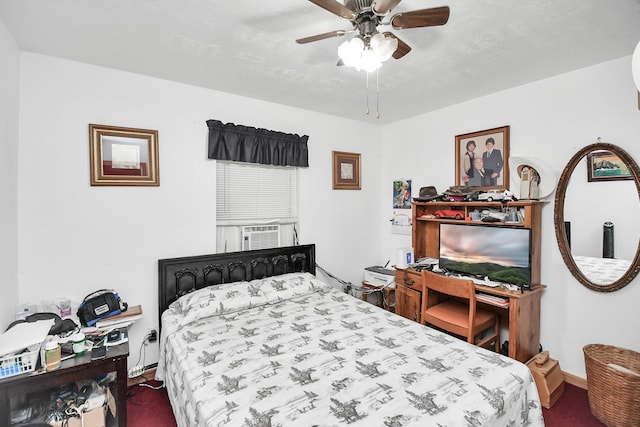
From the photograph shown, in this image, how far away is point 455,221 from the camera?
3029 millimetres

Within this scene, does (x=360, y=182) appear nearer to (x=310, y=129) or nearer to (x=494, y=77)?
(x=310, y=129)

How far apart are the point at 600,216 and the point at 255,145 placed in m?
3.19

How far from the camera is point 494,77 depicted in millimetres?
2609

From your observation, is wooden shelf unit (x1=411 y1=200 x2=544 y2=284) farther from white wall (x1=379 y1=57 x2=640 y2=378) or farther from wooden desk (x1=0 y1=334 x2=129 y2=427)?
wooden desk (x1=0 y1=334 x2=129 y2=427)

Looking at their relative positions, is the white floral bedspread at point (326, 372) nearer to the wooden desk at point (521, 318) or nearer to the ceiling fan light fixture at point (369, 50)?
the wooden desk at point (521, 318)

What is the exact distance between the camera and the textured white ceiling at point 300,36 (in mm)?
1673

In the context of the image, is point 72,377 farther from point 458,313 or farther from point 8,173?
point 458,313

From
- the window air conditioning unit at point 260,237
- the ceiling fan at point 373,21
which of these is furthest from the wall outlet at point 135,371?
the ceiling fan at point 373,21

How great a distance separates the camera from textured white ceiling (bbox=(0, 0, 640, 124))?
167 cm

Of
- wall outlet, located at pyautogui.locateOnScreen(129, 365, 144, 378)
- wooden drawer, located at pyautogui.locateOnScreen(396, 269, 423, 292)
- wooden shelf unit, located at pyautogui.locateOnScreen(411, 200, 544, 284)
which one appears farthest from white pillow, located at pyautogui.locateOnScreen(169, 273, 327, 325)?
wooden shelf unit, located at pyautogui.locateOnScreen(411, 200, 544, 284)

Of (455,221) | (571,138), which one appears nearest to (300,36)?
(455,221)

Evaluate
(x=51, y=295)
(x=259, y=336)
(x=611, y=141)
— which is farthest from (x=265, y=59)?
(x=611, y=141)

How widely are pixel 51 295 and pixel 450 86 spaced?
385 centimetres

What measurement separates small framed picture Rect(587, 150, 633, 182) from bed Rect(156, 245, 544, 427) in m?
1.77
